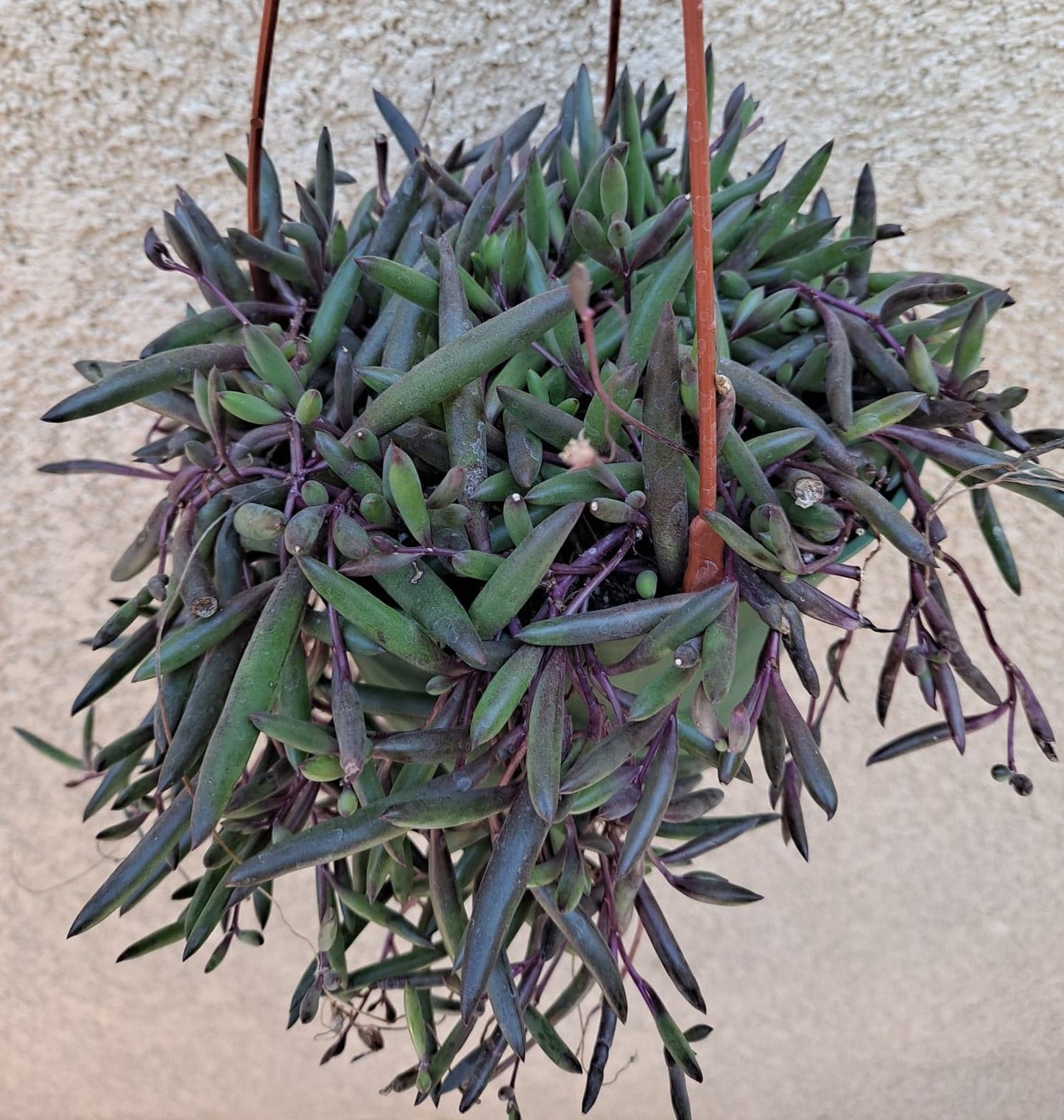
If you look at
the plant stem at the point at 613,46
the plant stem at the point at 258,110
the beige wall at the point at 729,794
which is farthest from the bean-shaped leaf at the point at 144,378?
the beige wall at the point at 729,794

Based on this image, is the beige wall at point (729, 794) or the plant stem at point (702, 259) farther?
the beige wall at point (729, 794)

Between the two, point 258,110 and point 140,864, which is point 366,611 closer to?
point 140,864

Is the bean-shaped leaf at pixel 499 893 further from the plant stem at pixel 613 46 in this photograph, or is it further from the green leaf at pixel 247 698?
the plant stem at pixel 613 46

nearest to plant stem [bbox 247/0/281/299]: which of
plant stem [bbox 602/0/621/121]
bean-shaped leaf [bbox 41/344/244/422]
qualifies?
bean-shaped leaf [bbox 41/344/244/422]

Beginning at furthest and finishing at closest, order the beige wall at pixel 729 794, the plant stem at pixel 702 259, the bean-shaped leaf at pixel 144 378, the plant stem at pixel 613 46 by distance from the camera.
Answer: the beige wall at pixel 729 794, the plant stem at pixel 613 46, the bean-shaped leaf at pixel 144 378, the plant stem at pixel 702 259

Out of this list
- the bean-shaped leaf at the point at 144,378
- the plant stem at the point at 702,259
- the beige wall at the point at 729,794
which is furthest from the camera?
the beige wall at the point at 729,794

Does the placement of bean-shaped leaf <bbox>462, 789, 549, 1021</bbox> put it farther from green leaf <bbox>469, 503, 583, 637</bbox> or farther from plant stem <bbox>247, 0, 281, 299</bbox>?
plant stem <bbox>247, 0, 281, 299</bbox>

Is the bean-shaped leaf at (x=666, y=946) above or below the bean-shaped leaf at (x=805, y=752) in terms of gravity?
below

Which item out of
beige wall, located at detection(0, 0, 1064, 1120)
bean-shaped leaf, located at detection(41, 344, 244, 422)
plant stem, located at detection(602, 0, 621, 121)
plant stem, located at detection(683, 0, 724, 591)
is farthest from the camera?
beige wall, located at detection(0, 0, 1064, 1120)

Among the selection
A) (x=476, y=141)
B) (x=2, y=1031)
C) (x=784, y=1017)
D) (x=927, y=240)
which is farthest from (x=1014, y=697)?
(x=2, y=1031)
